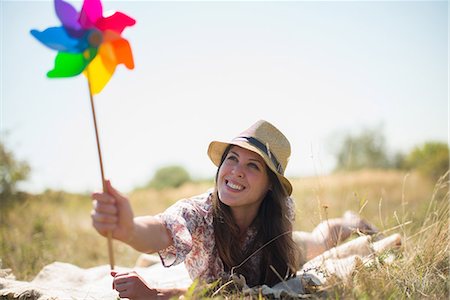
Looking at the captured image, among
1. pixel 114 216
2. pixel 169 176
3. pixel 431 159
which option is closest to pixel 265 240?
pixel 114 216

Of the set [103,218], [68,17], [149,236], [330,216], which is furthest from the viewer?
[330,216]

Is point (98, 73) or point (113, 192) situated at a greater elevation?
point (98, 73)

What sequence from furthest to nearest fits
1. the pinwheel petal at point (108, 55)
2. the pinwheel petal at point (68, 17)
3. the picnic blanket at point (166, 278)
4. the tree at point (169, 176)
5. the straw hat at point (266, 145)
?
the tree at point (169, 176)
the straw hat at point (266, 145)
the picnic blanket at point (166, 278)
the pinwheel petal at point (108, 55)
the pinwheel petal at point (68, 17)

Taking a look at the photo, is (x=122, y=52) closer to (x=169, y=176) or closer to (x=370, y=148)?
(x=169, y=176)

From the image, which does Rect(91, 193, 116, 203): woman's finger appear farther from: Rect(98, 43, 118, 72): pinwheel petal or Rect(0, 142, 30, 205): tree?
Rect(0, 142, 30, 205): tree

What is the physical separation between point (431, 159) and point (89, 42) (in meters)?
15.0

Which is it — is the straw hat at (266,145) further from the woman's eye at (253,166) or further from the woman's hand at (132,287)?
the woman's hand at (132,287)

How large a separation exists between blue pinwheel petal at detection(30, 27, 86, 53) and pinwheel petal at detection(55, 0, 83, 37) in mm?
34

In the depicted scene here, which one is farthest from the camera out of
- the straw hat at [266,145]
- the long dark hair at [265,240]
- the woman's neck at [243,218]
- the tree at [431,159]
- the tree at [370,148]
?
the tree at [370,148]

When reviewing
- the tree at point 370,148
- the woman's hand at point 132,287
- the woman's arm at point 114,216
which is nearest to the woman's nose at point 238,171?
the woman's hand at point 132,287

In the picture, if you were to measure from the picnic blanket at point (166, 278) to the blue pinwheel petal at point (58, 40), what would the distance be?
1.69 m

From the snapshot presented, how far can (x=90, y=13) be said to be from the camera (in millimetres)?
2363

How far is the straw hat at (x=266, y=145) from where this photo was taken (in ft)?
11.1

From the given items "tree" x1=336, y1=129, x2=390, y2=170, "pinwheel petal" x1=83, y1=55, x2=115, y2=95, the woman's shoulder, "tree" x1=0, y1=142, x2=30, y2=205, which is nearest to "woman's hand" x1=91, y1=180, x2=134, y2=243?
"pinwheel petal" x1=83, y1=55, x2=115, y2=95
